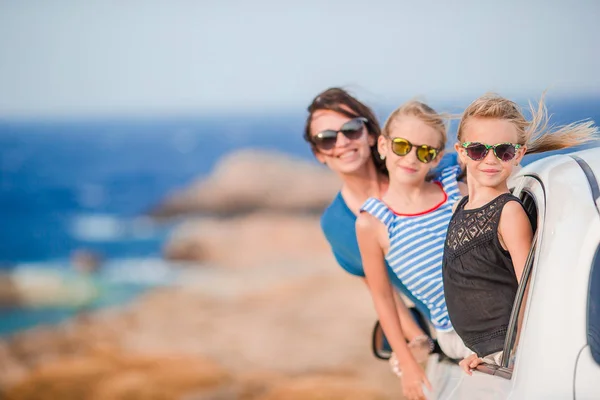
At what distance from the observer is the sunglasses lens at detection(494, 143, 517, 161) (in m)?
2.52

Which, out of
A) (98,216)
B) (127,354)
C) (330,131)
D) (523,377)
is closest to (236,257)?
(127,354)

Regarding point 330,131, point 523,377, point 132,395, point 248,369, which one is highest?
point 330,131

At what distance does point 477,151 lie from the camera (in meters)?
2.54

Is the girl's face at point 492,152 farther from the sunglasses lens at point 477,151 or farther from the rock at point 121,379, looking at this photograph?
the rock at point 121,379

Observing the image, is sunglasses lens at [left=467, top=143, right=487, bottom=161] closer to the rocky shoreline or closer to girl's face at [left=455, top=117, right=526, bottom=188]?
girl's face at [left=455, top=117, right=526, bottom=188]

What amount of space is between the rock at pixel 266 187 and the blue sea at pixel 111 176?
7.20ft

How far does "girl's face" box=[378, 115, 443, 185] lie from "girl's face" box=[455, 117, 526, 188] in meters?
0.53

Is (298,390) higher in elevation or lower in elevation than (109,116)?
lower

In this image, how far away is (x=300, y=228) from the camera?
72.5 ft

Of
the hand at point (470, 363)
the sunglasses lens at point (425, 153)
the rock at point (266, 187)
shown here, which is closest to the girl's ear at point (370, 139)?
the sunglasses lens at point (425, 153)

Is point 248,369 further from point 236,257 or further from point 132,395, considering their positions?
point 236,257

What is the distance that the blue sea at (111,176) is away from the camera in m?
25.9

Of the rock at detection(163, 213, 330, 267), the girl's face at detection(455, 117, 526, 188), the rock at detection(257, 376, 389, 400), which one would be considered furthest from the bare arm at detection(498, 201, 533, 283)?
the rock at detection(163, 213, 330, 267)

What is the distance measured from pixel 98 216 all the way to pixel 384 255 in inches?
1160
